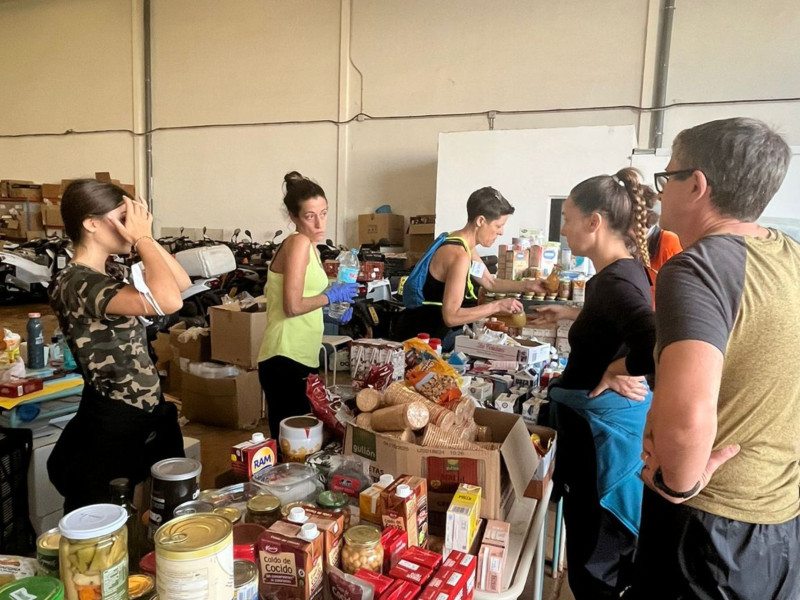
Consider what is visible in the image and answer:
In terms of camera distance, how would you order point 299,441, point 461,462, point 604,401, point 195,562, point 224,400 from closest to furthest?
1. point 195,562
2. point 461,462
3. point 299,441
4. point 604,401
5. point 224,400

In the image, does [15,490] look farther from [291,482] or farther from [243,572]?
[243,572]

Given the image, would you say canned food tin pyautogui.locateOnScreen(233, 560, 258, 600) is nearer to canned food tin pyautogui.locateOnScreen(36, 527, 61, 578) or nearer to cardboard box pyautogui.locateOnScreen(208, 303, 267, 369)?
canned food tin pyautogui.locateOnScreen(36, 527, 61, 578)

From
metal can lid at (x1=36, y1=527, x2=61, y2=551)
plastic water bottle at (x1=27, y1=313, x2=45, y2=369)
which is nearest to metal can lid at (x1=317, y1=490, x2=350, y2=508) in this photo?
metal can lid at (x1=36, y1=527, x2=61, y2=551)

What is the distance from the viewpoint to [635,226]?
5.38 ft

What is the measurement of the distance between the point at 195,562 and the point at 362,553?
34 centimetres

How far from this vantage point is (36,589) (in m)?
0.70

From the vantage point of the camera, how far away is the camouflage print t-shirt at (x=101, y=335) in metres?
1.56

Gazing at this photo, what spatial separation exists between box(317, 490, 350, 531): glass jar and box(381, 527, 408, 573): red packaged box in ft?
0.33

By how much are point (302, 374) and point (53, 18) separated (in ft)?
32.6

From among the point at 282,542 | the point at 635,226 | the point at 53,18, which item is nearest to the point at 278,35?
the point at 53,18

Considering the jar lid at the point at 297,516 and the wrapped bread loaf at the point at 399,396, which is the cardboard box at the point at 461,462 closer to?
the wrapped bread loaf at the point at 399,396

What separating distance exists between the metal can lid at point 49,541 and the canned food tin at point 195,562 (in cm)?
20

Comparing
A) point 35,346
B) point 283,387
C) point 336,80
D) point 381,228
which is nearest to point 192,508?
point 283,387

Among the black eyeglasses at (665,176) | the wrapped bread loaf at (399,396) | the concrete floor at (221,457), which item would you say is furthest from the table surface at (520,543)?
the concrete floor at (221,457)
